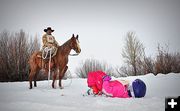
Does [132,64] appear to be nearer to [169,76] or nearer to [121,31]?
[121,31]

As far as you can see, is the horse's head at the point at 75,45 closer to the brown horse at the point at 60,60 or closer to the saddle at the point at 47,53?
the brown horse at the point at 60,60

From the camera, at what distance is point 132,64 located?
5.93 m

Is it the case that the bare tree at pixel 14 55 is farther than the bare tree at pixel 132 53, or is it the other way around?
the bare tree at pixel 132 53

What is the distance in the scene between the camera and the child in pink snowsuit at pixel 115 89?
3.09 metres

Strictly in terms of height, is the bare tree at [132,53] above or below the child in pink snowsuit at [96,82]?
above

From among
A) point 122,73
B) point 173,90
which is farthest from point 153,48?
point 173,90

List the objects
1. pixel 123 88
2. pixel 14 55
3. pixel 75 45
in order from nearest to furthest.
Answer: pixel 123 88, pixel 75 45, pixel 14 55

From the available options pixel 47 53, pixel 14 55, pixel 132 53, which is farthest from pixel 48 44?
pixel 132 53

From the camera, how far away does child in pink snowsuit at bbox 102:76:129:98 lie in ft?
10.1

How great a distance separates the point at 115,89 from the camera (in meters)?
3.11

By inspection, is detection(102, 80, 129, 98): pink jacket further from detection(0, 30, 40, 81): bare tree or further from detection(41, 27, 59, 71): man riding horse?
detection(0, 30, 40, 81): bare tree

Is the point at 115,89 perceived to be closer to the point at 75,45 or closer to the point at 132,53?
the point at 75,45

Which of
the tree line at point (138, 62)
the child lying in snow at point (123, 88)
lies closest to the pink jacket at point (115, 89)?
the child lying in snow at point (123, 88)

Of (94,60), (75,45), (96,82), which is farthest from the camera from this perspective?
(94,60)
